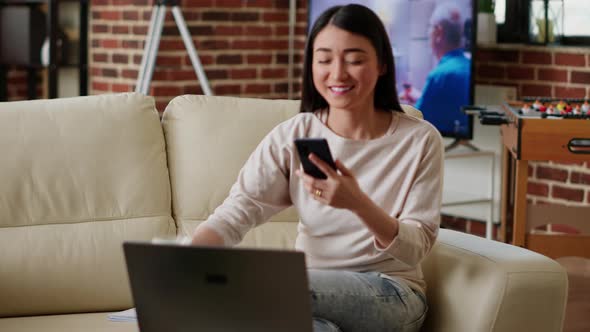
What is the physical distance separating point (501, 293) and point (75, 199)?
3.49ft

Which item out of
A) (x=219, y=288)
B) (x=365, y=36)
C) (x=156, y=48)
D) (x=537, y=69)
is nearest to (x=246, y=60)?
(x=156, y=48)

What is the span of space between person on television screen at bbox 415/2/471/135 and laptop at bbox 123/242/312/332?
2606 mm

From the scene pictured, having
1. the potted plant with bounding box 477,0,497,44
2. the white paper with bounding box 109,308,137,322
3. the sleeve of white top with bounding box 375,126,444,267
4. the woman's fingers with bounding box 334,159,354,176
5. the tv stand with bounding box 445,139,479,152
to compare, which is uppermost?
the potted plant with bounding box 477,0,497,44

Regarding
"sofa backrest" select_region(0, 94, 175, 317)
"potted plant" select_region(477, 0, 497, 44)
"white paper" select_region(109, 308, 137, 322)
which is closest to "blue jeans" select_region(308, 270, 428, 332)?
"white paper" select_region(109, 308, 137, 322)

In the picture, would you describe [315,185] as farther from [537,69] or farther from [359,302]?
[537,69]

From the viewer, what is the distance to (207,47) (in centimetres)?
461

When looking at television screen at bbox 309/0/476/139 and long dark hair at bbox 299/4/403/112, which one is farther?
television screen at bbox 309/0/476/139

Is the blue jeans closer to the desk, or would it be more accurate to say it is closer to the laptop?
the laptop

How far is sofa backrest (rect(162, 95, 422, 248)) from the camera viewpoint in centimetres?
249

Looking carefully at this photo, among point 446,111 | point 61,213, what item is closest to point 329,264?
point 61,213

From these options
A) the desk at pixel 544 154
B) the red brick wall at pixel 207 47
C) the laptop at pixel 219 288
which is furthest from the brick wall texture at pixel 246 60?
the laptop at pixel 219 288

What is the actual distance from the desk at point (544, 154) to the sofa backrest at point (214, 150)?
0.77 metres

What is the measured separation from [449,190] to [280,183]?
258 cm

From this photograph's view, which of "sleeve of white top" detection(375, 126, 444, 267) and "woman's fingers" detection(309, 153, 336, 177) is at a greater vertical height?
"woman's fingers" detection(309, 153, 336, 177)
